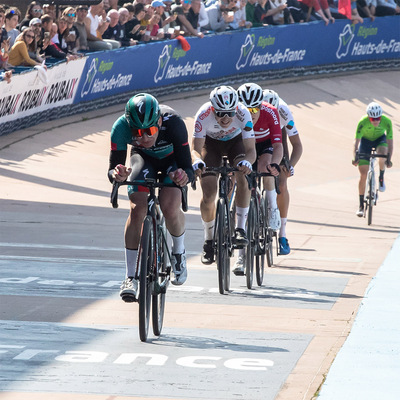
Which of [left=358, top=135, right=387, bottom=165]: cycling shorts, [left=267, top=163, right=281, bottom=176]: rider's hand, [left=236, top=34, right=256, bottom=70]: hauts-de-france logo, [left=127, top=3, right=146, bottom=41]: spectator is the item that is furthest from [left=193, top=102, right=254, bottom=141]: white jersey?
[left=236, top=34, right=256, bottom=70]: hauts-de-france logo

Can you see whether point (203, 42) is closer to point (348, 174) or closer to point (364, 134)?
point (348, 174)

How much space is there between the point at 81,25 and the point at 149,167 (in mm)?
13407

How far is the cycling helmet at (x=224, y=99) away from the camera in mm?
8586

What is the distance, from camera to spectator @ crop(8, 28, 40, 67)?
17.7m

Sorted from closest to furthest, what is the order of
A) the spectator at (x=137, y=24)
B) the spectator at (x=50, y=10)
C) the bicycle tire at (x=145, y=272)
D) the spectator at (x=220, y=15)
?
the bicycle tire at (x=145, y=272) < the spectator at (x=50, y=10) < the spectator at (x=137, y=24) < the spectator at (x=220, y=15)

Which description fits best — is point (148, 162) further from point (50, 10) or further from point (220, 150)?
point (50, 10)

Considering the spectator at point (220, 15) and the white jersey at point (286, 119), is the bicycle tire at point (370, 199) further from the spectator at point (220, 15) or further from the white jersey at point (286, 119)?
the spectator at point (220, 15)

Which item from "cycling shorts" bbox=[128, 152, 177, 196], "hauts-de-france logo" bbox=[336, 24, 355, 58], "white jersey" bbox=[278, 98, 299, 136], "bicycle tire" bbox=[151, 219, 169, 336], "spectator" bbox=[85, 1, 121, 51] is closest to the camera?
"bicycle tire" bbox=[151, 219, 169, 336]

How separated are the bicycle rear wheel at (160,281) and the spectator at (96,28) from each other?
1387 cm

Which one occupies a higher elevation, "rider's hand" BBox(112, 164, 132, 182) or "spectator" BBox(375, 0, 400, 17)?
"spectator" BBox(375, 0, 400, 17)

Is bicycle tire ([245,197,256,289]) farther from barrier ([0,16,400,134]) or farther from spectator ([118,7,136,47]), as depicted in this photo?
spectator ([118,7,136,47])

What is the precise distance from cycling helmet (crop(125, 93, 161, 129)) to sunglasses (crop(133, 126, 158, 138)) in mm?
133

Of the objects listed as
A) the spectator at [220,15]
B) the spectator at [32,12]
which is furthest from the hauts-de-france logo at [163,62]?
the spectator at [32,12]

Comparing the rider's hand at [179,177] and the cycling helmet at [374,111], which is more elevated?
the cycling helmet at [374,111]
